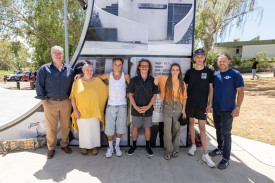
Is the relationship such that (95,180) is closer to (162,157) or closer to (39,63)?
(162,157)

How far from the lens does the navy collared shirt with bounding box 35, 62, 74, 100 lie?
314 cm

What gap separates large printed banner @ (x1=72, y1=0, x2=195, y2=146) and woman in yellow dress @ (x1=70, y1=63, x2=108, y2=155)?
54cm

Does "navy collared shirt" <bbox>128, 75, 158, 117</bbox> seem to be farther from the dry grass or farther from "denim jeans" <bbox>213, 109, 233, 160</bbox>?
the dry grass

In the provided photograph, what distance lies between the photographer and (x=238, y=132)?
4879 millimetres

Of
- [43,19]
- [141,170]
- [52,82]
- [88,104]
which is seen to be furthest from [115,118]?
[43,19]

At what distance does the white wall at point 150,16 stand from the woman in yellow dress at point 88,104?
136 cm

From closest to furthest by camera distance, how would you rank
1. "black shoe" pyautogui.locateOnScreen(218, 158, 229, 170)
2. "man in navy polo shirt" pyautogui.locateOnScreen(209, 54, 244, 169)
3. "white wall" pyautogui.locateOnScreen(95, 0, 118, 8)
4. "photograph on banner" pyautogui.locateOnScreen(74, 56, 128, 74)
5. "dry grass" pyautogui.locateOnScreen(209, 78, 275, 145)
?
"man in navy polo shirt" pyautogui.locateOnScreen(209, 54, 244, 169) < "black shoe" pyautogui.locateOnScreen(218, 158, 229, 170) < "white wall" pyautogui.locateOnScreen(95, 0, 118, 8) < "photograph on banner" pyautogui.locateOnScreen(74, 56, 128, 74) < "dry grass" pyautogui.locateOnScreen(209, 78, 275, 145)

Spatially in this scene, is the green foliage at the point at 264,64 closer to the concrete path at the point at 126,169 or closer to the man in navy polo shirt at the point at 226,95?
the concrete path at the point at 126,169

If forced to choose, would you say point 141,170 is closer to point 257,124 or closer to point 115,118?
point 115,118

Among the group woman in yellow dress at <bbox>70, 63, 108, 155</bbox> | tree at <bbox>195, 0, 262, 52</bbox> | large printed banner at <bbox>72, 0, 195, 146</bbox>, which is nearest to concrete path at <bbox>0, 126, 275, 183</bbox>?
woman in yellow dress at <bbox>70, 63, 108, 155</bbox>

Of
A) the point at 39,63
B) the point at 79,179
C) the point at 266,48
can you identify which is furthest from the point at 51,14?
the point at 266,48

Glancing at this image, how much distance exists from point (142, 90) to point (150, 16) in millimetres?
1577

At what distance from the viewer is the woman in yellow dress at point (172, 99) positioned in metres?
3.31

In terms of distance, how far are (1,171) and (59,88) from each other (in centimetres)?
171
